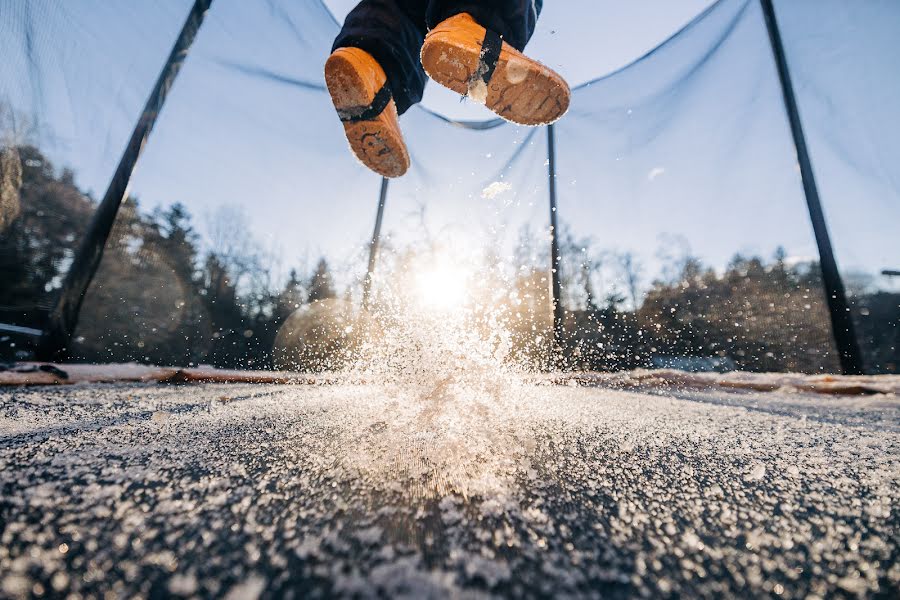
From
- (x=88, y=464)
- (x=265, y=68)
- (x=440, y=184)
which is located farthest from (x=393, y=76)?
(x=440, y=184)

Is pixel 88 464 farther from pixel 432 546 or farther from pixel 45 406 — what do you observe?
pixel 45 406

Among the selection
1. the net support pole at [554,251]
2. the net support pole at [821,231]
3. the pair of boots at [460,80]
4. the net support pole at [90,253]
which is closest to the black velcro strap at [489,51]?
the pair of boots at [460,80]

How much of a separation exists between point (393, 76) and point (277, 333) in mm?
6348

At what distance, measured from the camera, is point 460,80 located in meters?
0.96

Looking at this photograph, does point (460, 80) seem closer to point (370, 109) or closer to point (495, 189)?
point (370, 109)

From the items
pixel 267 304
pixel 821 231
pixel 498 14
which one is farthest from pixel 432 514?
pixel 267 304

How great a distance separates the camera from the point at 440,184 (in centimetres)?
427

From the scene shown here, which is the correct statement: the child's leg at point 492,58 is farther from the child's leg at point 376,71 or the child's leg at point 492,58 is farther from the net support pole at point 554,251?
the net support pole at point 554,251

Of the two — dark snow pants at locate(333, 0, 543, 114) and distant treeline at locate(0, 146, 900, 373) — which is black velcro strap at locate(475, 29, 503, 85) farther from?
distant treeline at locate(0, 146, 900, 373)

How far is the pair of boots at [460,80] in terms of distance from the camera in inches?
34.6

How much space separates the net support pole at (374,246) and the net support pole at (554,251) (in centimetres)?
195

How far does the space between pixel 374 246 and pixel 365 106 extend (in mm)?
3321

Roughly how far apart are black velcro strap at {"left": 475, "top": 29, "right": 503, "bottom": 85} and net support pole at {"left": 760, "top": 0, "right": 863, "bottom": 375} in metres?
2.35

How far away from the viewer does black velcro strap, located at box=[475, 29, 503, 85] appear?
882 mm
